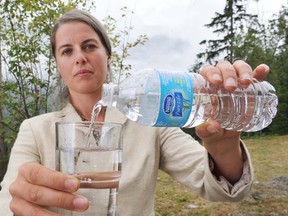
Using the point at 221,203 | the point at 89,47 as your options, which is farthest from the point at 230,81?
the point at 221,203

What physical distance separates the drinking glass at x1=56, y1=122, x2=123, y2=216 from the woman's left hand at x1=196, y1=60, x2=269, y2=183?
1.11 ft

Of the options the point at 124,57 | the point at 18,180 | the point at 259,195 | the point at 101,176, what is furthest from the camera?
the point at 124,57

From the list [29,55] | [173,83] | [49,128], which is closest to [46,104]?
[29,55]

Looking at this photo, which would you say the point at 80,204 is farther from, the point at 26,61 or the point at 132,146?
the point at 26,61

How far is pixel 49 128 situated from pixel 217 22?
21.8 metres

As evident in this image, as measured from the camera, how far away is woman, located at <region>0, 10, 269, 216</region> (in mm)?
1409

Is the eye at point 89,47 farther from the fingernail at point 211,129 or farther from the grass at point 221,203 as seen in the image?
the grass at point 221,203

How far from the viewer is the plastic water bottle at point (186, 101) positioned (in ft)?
3.70

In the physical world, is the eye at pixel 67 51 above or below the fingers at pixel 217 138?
above

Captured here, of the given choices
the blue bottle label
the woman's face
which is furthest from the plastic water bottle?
the woman's face

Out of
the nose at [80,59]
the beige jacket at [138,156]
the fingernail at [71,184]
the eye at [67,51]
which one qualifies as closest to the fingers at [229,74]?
the fingernail at [71,184]

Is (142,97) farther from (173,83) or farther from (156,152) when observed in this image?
(156,152)

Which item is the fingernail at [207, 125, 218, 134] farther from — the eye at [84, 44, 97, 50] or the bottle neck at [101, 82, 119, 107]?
the eye at [84, 44, 97, 50]

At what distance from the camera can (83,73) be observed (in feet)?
6.17
